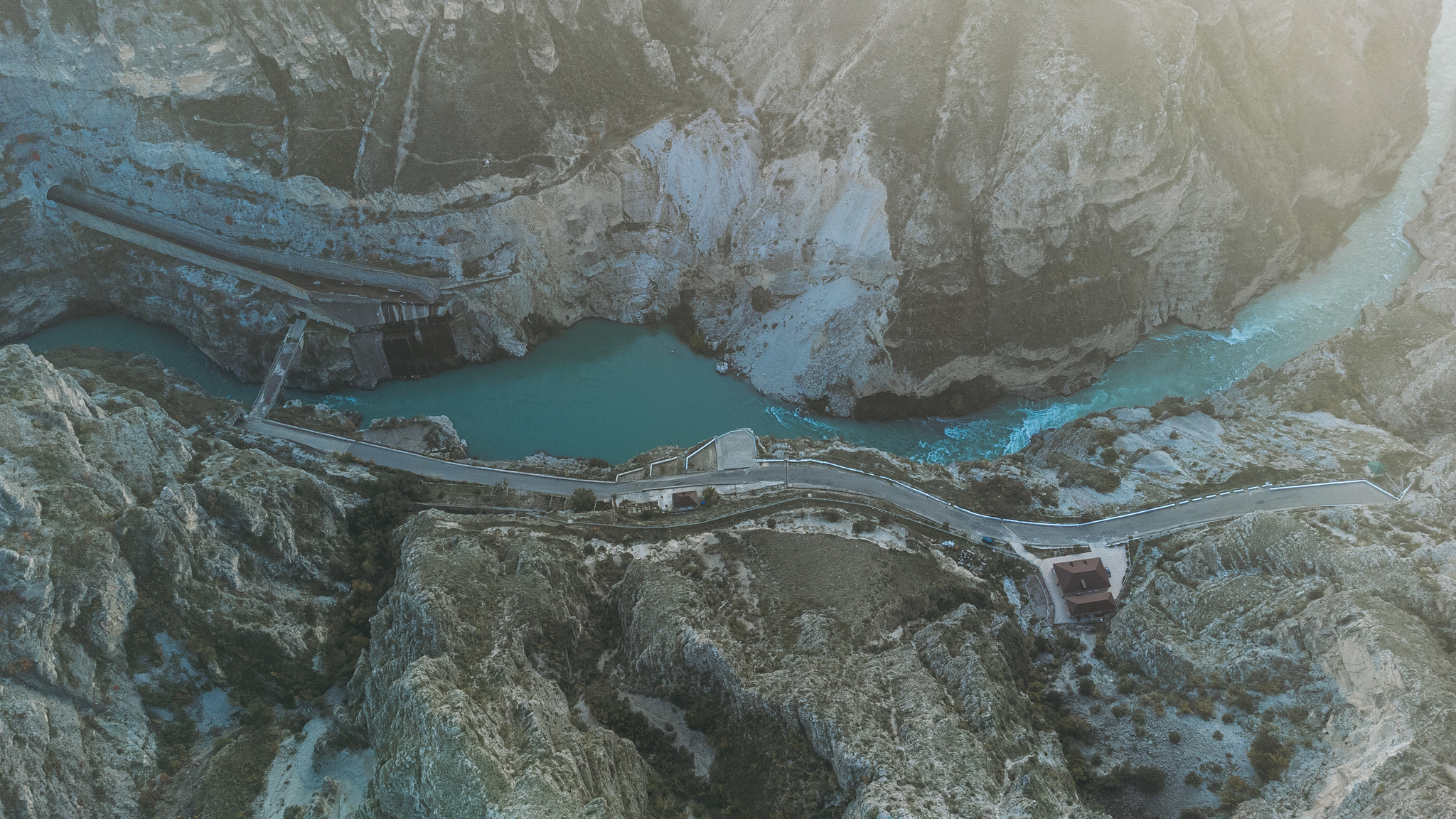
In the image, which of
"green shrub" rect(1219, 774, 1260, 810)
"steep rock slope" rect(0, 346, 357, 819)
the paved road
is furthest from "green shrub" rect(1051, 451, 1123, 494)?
"steep rock slope" rect(0, 346, 357, 819)

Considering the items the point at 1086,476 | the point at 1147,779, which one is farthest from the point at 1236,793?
the point at 1086,476

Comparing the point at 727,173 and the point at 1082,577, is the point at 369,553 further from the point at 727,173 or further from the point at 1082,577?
the point at 1082,577

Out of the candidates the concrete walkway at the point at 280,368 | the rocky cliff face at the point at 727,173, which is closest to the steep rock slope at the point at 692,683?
the rocky cliff face at the point at 727,173

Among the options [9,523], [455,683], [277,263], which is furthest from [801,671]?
[277,263]

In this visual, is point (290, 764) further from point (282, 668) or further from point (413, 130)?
point (413, 130)

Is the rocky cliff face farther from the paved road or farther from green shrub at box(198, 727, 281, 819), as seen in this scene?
green shrub at box(198, 727, 281, 819)

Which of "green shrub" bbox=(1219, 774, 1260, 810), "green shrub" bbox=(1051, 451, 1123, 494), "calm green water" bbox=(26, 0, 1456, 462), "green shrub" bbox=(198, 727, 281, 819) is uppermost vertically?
"calm green water" bbox=(26, 0, 1456, 462)
